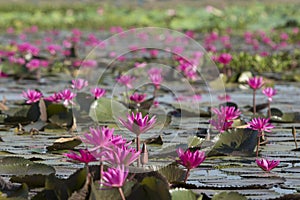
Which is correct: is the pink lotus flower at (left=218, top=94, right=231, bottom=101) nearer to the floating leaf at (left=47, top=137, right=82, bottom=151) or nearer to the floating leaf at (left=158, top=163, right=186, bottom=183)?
the floating leaf at (left=47, top=137, right=82, bottom=151)

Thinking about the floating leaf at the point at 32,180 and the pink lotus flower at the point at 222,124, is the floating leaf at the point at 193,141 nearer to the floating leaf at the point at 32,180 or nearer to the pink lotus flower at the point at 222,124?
the pink lotus flower at the point at 222,124

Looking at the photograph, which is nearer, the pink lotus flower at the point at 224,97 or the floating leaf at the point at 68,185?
the floating leaf at the point at 68,185

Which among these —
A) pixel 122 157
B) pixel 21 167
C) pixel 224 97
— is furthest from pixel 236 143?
pixel 224 97

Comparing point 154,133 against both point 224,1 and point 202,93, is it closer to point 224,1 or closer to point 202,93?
point 202,93

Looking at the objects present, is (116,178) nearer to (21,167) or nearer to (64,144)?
(21,167)

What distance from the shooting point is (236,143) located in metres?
4.09

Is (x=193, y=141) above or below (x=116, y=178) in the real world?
below

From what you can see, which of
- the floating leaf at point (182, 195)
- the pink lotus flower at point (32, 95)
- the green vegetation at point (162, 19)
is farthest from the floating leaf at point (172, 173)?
the green vegetation at point (162, 19)

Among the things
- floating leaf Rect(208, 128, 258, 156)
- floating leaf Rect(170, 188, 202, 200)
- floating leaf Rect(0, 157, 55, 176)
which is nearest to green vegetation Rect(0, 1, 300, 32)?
floating leaf Rect(208, 128, 258, 156)

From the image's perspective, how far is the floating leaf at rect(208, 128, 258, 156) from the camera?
160 inches

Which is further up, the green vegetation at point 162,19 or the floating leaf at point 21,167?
the green vegetation at point 162,19

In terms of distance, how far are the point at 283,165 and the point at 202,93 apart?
4.10 meters

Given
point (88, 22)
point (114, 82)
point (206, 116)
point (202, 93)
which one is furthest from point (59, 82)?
point (88, 22)

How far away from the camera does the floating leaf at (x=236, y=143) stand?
4070 mm
